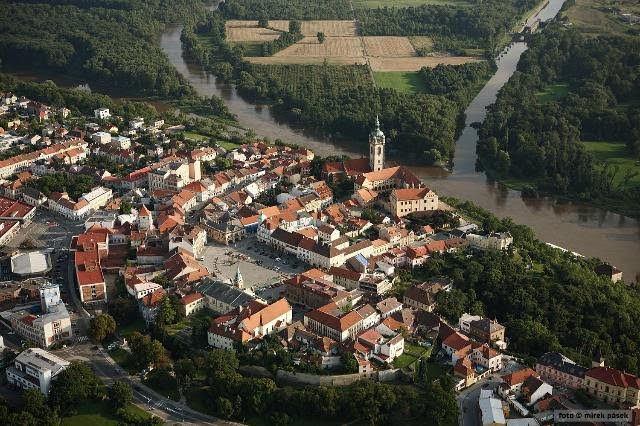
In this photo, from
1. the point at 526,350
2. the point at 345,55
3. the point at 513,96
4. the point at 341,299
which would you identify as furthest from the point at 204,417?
the point at 345,55

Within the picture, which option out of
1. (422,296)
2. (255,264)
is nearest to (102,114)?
(255,264)

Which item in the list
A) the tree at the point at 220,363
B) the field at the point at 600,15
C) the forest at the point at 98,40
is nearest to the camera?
the tree at the point at 220,363

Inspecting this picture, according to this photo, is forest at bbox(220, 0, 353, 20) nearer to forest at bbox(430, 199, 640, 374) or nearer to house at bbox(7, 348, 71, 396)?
forest at bbox(430, 199, 640, 374)

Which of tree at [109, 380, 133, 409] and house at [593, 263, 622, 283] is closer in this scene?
tree at [109, 380, 133, 409]

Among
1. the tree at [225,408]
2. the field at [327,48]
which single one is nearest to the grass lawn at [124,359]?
the tree at [225,408]

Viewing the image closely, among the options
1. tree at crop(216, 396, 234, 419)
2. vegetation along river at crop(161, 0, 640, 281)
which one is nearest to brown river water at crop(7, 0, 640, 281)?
vegetation along river at crop(161, 0, 640, 281)

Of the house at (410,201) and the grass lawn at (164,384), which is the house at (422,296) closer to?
the house at (410,201)

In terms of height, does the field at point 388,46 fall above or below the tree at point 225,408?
above
